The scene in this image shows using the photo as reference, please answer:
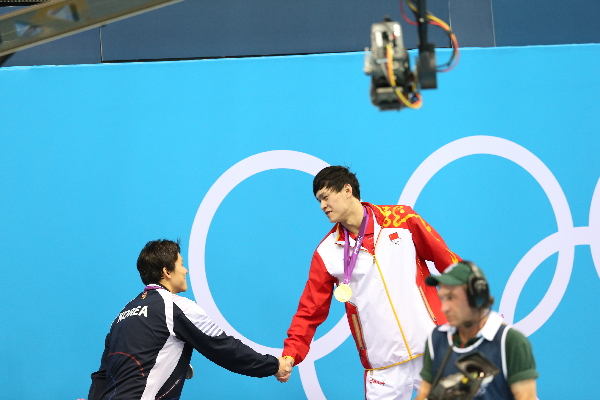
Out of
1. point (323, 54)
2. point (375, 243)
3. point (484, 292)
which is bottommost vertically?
point (484, 292)

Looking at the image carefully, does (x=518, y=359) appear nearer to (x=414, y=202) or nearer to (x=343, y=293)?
(x=343, y=293)

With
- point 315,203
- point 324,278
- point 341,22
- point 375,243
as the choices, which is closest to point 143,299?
point 324,278

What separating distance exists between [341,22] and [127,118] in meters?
1.71

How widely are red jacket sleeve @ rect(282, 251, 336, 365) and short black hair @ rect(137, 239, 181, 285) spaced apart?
0.79 metres

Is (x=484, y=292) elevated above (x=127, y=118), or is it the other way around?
(x=127, y=118)

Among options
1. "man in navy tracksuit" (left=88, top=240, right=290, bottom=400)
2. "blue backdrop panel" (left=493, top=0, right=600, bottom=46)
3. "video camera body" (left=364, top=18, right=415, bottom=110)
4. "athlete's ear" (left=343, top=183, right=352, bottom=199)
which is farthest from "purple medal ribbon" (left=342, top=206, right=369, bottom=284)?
"blue backdrop panel" (left=493, top=0, right=600, bottom=46)

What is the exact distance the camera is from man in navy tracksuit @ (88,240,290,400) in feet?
12.5

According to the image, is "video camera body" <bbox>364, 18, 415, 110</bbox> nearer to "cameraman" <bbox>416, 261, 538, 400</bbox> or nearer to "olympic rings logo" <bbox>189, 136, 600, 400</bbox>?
"cameraman" <bbox>416, 261, 538, 400</bbox>

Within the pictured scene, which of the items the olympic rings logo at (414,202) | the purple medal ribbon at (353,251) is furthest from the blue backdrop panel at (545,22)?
the purple medal ribbon at (353,251)

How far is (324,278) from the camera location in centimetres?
426

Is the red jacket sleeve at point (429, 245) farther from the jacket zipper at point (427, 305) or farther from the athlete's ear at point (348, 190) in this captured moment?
the athlete's ear at point (348, 190)

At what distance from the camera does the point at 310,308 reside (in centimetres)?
430

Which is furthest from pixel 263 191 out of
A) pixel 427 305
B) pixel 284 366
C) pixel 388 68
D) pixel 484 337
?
pixel 484 337

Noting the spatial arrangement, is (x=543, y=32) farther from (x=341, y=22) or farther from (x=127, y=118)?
(x=127, y=118)
